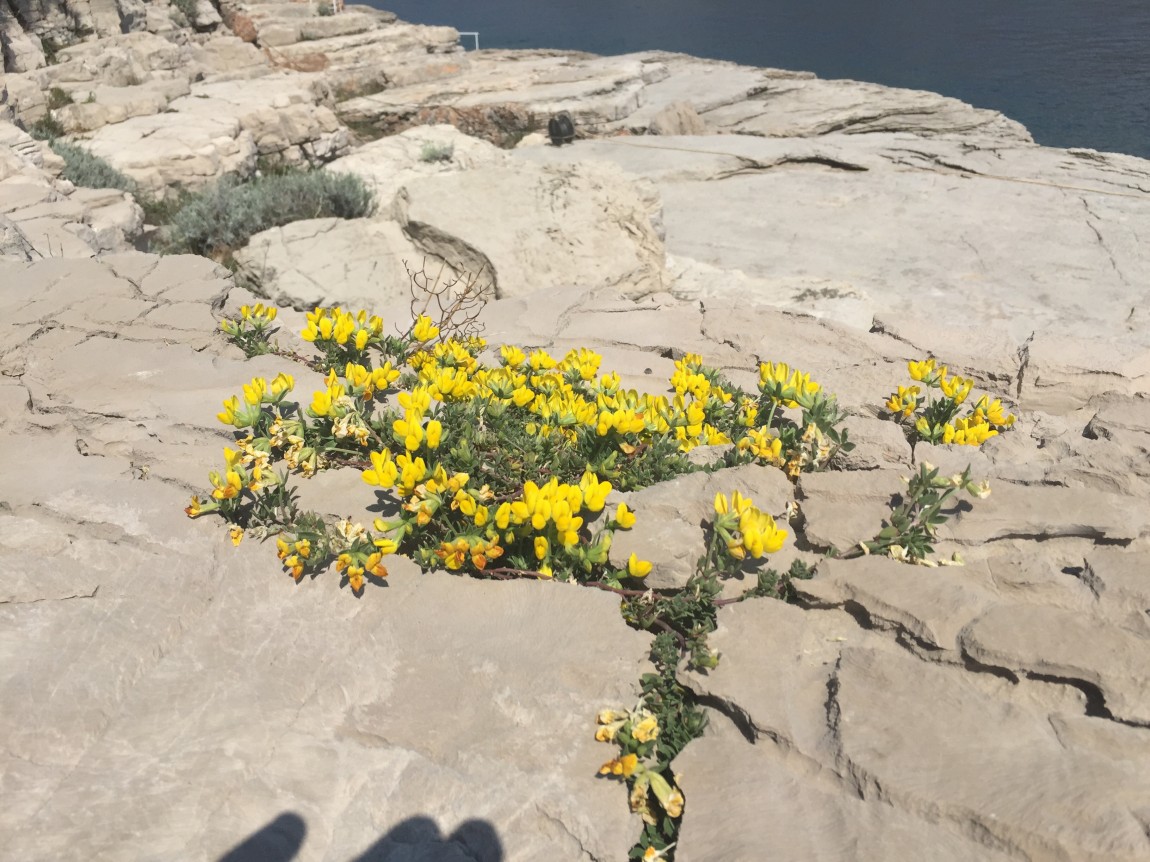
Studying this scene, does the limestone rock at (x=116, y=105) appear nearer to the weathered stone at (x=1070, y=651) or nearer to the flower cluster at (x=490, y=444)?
the flower cluster at (x=490, y=444)

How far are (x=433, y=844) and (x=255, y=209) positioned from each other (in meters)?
6.43

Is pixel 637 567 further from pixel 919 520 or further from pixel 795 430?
pixel 795 430

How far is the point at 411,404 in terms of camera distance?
290 centimetres

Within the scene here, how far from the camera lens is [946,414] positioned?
3490mm

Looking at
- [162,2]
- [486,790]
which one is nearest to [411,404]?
[486,790]

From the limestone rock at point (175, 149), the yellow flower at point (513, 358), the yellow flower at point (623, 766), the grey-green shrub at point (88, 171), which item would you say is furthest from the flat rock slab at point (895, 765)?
the limestone rock at point (175, 149)

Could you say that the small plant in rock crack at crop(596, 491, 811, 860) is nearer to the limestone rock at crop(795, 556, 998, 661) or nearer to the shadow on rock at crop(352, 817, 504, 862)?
the limestone rock at crop(795, 556, 998, 661)

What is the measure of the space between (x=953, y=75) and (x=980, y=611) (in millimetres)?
28736

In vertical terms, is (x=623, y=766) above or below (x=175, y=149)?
above

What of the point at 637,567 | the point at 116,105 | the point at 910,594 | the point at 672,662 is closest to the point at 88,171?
the point at 116,105

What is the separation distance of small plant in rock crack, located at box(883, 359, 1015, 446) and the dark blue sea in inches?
715

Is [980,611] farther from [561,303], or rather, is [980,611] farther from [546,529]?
[561,303]

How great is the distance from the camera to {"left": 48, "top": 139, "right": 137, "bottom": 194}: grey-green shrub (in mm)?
7941

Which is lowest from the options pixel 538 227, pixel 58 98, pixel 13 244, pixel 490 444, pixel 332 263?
pixel 58 98
